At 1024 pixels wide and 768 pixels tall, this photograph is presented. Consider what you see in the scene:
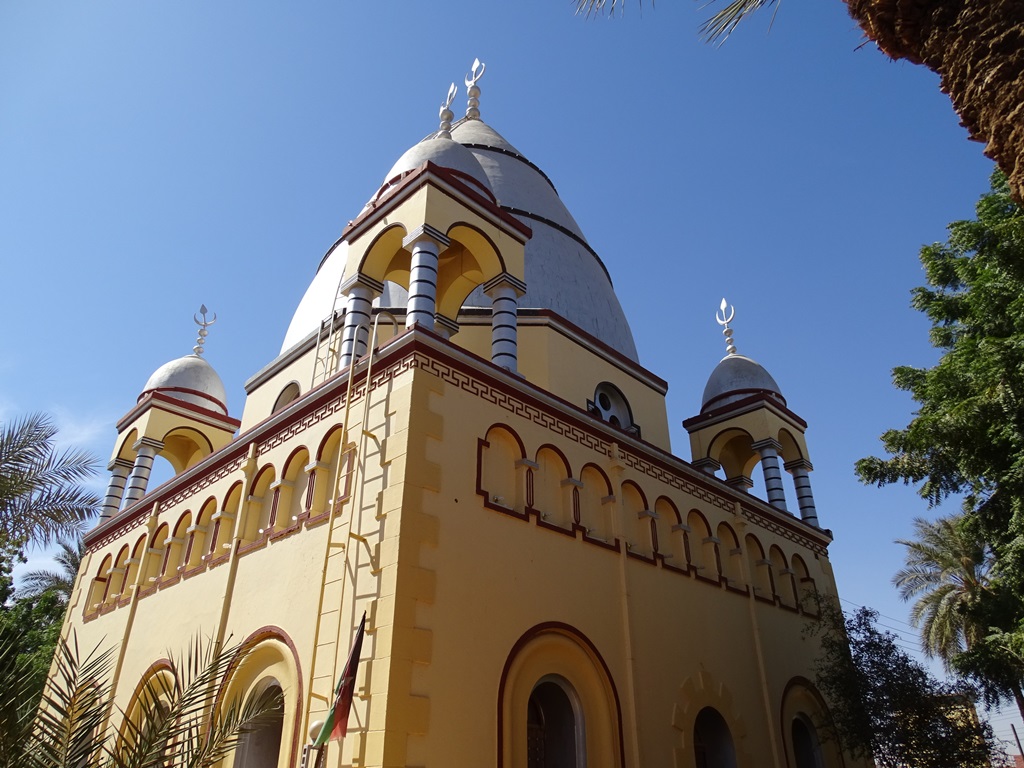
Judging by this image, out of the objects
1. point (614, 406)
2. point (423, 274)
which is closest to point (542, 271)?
point (614, 406)

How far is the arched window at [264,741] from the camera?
866 cm

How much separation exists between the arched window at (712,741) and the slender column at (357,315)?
6.98 meters

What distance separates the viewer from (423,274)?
32.1ft

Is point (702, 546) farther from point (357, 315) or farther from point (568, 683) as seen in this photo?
point (357, 315)

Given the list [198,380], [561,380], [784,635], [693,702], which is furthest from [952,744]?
[198,380]

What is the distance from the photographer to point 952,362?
11.3 meters

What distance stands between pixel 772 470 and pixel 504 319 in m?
7.90

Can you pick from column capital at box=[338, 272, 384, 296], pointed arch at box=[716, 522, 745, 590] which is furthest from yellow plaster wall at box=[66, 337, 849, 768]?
column capital at box=[338, 272, 384, 296]

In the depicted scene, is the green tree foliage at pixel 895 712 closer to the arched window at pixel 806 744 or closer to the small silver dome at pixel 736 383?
the arched window at pixel 806 744

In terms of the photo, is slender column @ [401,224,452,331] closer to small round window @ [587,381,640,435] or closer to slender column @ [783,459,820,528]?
small round window @ [587,381,640,435]

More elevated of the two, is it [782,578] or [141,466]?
[141,466]

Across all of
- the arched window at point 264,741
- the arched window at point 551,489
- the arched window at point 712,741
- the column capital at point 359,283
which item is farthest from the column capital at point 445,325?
the arched window at point 712,741

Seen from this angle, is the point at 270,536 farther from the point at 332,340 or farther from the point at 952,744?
the point at 952,744

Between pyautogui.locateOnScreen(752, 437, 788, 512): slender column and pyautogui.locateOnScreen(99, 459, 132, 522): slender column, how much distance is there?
12.8 metres
